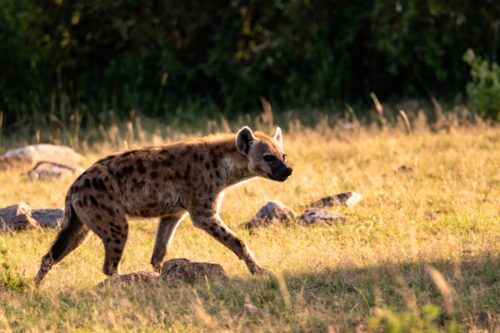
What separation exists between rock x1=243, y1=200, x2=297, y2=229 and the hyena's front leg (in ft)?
5.01

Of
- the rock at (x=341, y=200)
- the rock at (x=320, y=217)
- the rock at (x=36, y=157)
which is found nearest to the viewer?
the rock at (x=320, y=217)

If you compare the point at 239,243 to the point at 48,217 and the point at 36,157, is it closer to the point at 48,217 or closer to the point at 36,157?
the point at 48,217

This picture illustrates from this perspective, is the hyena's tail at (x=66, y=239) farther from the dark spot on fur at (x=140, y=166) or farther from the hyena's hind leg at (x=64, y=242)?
the dark spot on fur at (x=140, y=166)

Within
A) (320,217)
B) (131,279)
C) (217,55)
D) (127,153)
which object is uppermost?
(127,153)

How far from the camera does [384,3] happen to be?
15.4m

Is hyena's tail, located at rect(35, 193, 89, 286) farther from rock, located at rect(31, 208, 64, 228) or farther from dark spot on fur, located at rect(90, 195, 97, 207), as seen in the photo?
rock, located at rect(31, 208, 64, 228)

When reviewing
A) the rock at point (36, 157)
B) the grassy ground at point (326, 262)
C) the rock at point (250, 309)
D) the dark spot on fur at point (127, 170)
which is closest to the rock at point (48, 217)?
the grassy ground at point (326, 262)

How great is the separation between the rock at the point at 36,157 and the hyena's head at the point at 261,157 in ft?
15.9

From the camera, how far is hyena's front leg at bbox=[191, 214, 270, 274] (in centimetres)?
720

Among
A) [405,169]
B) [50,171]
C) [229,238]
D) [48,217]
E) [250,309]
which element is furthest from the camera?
[50,171]

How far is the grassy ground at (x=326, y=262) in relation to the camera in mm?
5996

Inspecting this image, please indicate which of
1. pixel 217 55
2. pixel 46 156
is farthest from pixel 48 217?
pixel 217 55

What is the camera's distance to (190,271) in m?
6.98

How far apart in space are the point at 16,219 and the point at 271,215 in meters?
2.30
